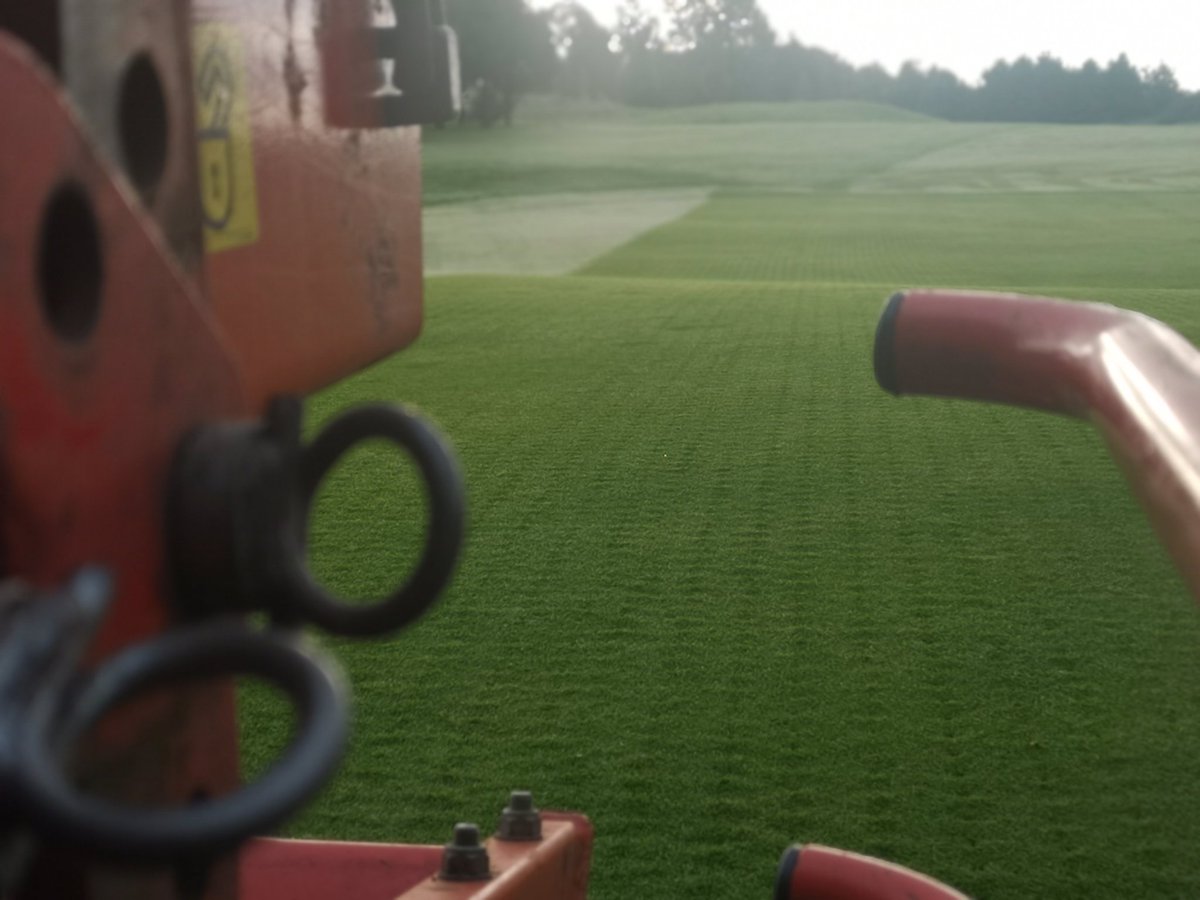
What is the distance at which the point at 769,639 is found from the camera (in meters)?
2.24

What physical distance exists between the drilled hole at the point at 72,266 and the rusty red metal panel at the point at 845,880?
1.01m

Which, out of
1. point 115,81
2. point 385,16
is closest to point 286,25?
point 385,16

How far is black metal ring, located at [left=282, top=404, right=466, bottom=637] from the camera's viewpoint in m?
0.49

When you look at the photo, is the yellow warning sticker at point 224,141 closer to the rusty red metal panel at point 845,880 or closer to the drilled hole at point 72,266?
the drilled hole at point 72,266

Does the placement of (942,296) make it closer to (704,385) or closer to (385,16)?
(385,16)

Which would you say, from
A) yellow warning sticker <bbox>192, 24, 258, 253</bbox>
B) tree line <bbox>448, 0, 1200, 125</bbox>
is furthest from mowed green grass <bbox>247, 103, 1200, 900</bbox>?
tree line <bbox>448, 0, 1200, 125</bbox>

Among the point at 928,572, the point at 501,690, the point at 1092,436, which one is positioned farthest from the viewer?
the point at 1092,436

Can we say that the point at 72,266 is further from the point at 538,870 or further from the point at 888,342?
the point at 538,870

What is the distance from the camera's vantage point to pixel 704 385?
14.8 ft

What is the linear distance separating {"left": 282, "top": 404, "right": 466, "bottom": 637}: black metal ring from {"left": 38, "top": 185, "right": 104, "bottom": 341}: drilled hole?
9 cm

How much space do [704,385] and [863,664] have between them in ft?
7.91

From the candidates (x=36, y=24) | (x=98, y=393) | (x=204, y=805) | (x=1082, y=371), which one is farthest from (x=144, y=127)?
(x=1082, y=371)

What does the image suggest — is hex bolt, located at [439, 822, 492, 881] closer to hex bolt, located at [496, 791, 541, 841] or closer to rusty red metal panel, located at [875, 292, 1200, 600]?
hex bolt, located at [496, 791, 541, 841]

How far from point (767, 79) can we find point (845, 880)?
38555 millimetres
